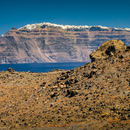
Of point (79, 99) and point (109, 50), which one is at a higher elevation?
point (109, 50)

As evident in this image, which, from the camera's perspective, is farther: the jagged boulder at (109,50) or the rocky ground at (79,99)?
the jagged boulder at (109,50)

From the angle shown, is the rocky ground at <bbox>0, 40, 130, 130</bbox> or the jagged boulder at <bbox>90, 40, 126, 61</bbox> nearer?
the rocky ground at <bbox>0, 40, 130, 130</bbox>

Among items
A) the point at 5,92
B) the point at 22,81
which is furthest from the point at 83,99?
the point at 22,81

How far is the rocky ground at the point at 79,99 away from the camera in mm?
12133

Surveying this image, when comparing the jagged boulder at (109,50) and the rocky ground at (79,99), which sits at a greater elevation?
the jagged boulder at (109,50)

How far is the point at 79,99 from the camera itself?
1518 centimetres

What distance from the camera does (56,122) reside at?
502 inches

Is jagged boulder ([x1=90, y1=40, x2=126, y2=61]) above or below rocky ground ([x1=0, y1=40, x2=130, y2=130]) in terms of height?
above

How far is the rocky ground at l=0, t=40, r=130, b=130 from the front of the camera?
1213 centimetres

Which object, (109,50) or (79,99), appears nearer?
(79,99)

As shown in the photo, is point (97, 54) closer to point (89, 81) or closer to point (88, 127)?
point (89, 81)

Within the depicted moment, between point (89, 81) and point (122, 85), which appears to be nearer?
point (122, 85)

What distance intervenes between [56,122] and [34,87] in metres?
8.87

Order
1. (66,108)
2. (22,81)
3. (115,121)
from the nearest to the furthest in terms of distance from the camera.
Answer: (115,121), (66,108), (22,81)
